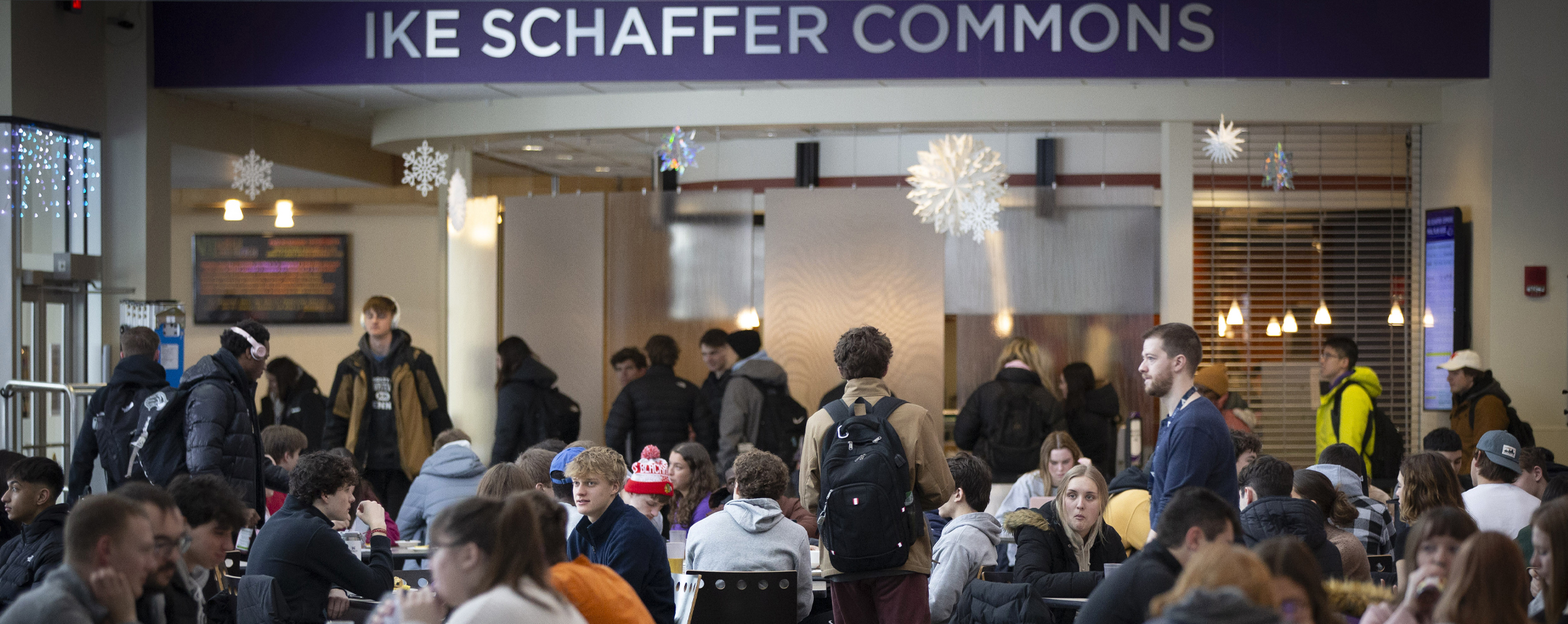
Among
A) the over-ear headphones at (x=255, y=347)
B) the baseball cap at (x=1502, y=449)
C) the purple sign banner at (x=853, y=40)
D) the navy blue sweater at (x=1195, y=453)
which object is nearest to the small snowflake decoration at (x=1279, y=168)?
the purple sign banner at (x=853, y=40)

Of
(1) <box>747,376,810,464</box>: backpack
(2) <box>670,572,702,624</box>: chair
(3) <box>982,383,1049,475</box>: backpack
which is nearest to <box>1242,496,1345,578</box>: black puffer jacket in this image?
(2) <box>670,572,702,624</box>: chair

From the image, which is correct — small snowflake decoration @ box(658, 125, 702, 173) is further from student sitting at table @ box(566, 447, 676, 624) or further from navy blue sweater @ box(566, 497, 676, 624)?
navy blue sweater @ box(566, 497, 676, 624)

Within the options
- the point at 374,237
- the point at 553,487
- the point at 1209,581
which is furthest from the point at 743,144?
the point at 1209,581

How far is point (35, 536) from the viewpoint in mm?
4293

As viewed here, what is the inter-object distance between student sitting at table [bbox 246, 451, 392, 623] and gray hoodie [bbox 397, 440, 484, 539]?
5.86 ft

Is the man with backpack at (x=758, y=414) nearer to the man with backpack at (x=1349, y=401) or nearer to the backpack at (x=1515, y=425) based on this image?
the man with backpack at (x=1349, y=401)

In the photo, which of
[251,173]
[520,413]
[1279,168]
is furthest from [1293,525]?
[251,173]

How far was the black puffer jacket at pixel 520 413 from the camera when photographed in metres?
8.66

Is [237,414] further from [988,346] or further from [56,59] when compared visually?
[988,346]

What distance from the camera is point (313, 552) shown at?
4.20 m

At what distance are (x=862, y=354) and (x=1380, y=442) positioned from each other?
5059 mm

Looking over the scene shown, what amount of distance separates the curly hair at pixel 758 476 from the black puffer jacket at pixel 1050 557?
83 cm

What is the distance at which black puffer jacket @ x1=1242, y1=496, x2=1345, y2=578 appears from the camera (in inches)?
178

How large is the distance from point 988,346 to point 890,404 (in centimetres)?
501
